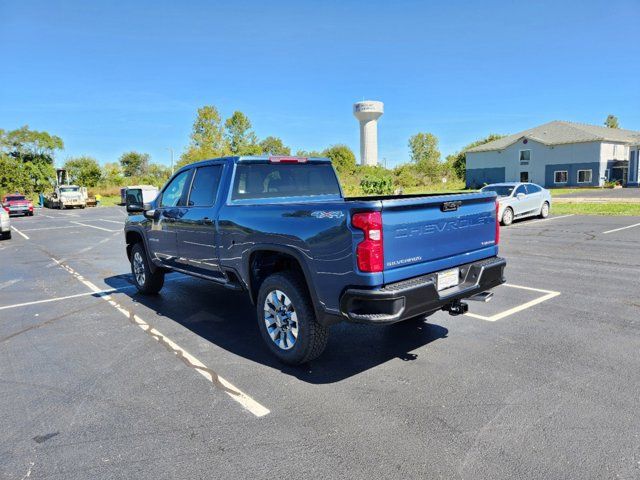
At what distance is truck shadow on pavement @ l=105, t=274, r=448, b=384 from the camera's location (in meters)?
4.22

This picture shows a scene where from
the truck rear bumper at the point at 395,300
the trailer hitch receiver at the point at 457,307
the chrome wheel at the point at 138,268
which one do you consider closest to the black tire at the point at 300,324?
the truck rear bumper at the point at 395,300

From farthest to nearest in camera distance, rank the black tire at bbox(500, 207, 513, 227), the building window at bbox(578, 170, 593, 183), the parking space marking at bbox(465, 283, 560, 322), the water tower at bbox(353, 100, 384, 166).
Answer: the water tower at bbox(353, 100, 384, 166) → the building window at bbox(578, 170, 593, 183) → the black tire at bbox(500, 207, 513, 227) → the parking space marking at bbox(465, 283, 560, 322)

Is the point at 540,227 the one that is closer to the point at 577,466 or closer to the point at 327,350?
the point at 327,350

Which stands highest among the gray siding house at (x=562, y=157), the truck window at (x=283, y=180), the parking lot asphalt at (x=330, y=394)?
the gray siding house at (x=562, y=157)

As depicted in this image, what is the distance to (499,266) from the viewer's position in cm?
444

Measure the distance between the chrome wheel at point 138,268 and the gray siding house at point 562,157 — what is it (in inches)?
1848

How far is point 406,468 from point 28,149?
8050 centimetres

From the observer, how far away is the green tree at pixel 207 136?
3959 cm

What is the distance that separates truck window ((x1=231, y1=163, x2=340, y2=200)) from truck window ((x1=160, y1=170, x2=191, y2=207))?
1.14m

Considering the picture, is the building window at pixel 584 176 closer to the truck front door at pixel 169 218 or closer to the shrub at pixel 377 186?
the shrub at pixel 377 186

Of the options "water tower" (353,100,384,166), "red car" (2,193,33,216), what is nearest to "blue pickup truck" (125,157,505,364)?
"red car" (2,193,33,216)

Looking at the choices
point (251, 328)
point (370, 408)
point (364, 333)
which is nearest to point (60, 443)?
point (370, 408)

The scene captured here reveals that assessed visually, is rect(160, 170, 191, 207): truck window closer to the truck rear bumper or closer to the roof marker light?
the roof marker light

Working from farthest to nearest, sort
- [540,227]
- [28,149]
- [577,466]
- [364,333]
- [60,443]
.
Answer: [28,149], [540,227], [364,333], [60,443], [577,466]
